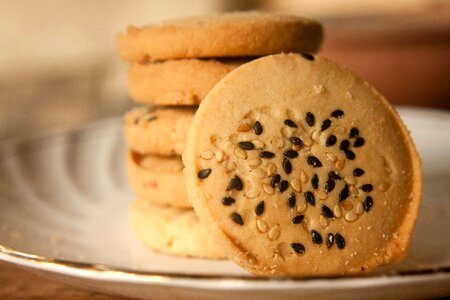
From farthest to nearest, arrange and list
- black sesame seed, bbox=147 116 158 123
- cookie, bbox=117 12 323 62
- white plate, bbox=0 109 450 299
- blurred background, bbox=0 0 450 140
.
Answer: blurred background, bbox=0 0 450 140 → black sesame seed, bbox=147 116 158 123 → cookie, bbox=117 12 323 62 → white plate, bbox=0 109 450 299

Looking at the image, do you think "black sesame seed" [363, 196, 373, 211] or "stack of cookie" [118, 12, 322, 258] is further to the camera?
"stack of cookie" [118, 12, 322, 258]

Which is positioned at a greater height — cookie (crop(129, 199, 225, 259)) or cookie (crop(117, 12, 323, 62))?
cookie (crop(117, 12, 323, 62))

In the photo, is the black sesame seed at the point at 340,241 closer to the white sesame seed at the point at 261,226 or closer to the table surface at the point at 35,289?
the white sesame seed at the point at 261,226

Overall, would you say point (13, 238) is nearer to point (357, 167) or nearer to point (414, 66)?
point (357, 167)

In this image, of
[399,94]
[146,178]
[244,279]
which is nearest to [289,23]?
[146,178]

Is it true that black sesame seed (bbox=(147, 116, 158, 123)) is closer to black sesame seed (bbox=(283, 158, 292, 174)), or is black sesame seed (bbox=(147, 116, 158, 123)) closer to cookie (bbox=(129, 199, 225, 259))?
cookie (bbox=(129, 199, 225, 259))

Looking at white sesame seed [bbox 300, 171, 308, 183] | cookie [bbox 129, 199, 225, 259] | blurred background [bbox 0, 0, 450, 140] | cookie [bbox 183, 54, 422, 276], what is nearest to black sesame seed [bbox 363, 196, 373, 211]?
cookie [bbox 183, 54, 422, 276]

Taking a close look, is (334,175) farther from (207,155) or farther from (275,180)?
(207,155)

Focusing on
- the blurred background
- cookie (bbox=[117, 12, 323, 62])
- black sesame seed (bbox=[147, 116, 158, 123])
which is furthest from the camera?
the blurred background

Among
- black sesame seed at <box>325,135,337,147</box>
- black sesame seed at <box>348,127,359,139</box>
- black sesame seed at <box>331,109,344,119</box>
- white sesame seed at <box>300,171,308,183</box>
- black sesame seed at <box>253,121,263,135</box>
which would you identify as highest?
black sesame seed at <box>331,109,344,119</box>
